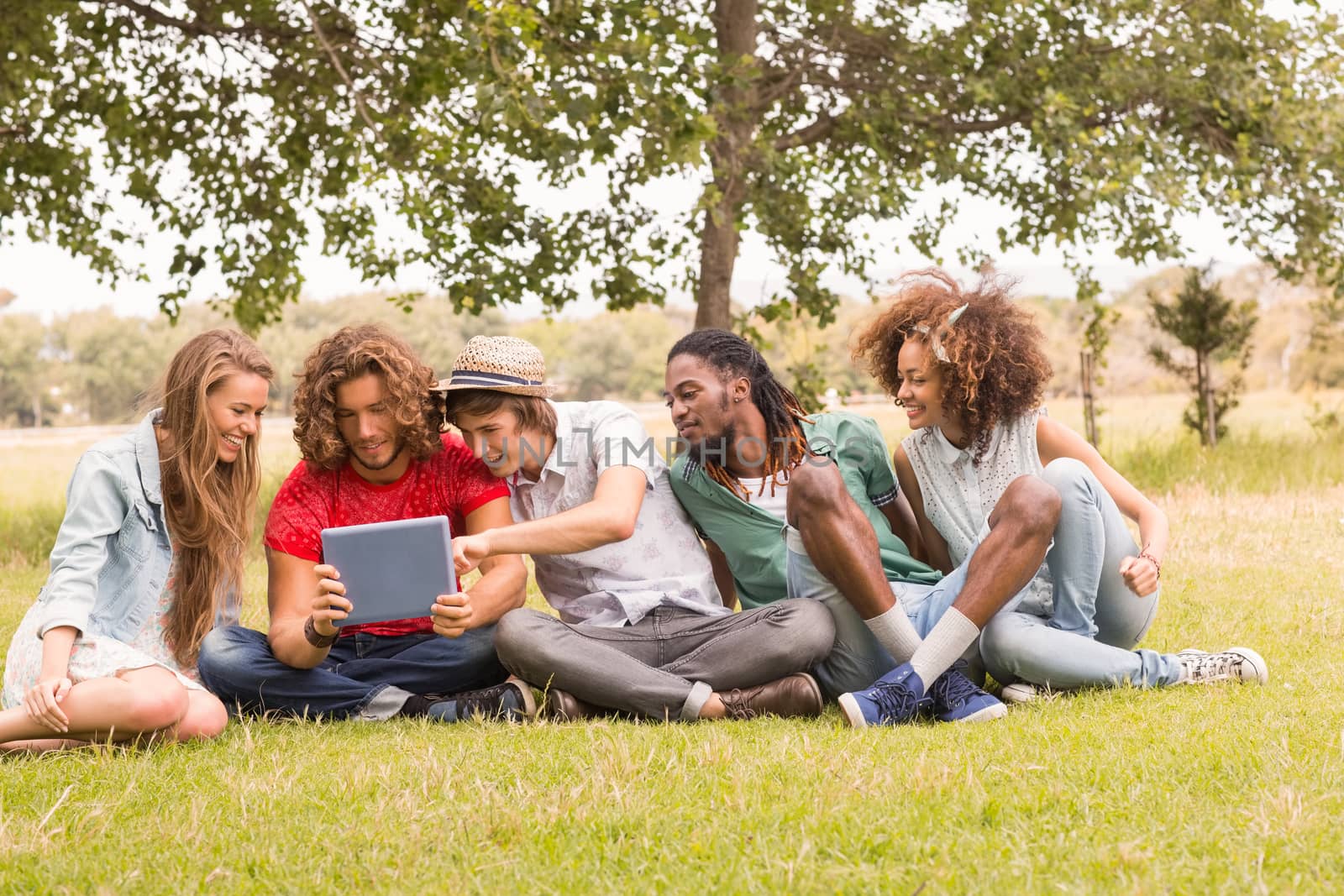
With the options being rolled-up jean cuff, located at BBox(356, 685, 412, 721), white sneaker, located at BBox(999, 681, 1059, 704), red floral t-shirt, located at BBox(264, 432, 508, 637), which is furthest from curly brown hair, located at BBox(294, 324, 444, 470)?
white sneaker, located at BBox(999, 681, 1059, 704)

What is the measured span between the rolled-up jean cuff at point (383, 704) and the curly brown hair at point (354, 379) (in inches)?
31.0

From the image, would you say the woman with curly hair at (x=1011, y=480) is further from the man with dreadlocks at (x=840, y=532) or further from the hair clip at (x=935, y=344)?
the man with dreadlocks at (x=840, y=532)

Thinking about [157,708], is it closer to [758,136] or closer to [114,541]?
[114,541]

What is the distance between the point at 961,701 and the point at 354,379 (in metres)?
2.18

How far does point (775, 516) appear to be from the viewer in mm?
4320

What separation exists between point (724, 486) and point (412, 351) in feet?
3.78

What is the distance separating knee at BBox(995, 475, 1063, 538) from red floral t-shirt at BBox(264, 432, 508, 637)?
169 centimetres

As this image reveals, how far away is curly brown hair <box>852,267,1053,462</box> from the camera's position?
4277 millimetres

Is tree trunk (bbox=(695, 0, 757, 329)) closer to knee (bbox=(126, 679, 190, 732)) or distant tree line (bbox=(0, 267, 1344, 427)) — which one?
knee (bbox=(126, 679, 190, 732))

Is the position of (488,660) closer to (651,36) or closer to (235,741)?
(235,741)

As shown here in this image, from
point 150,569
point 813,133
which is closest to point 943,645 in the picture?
point 150,569

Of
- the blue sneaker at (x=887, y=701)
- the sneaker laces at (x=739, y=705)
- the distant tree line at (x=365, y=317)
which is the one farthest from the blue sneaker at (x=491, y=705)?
the distant tree line at (x=365, y=317)

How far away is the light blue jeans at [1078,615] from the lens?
13.1 ft

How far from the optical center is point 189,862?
8.82 feet
